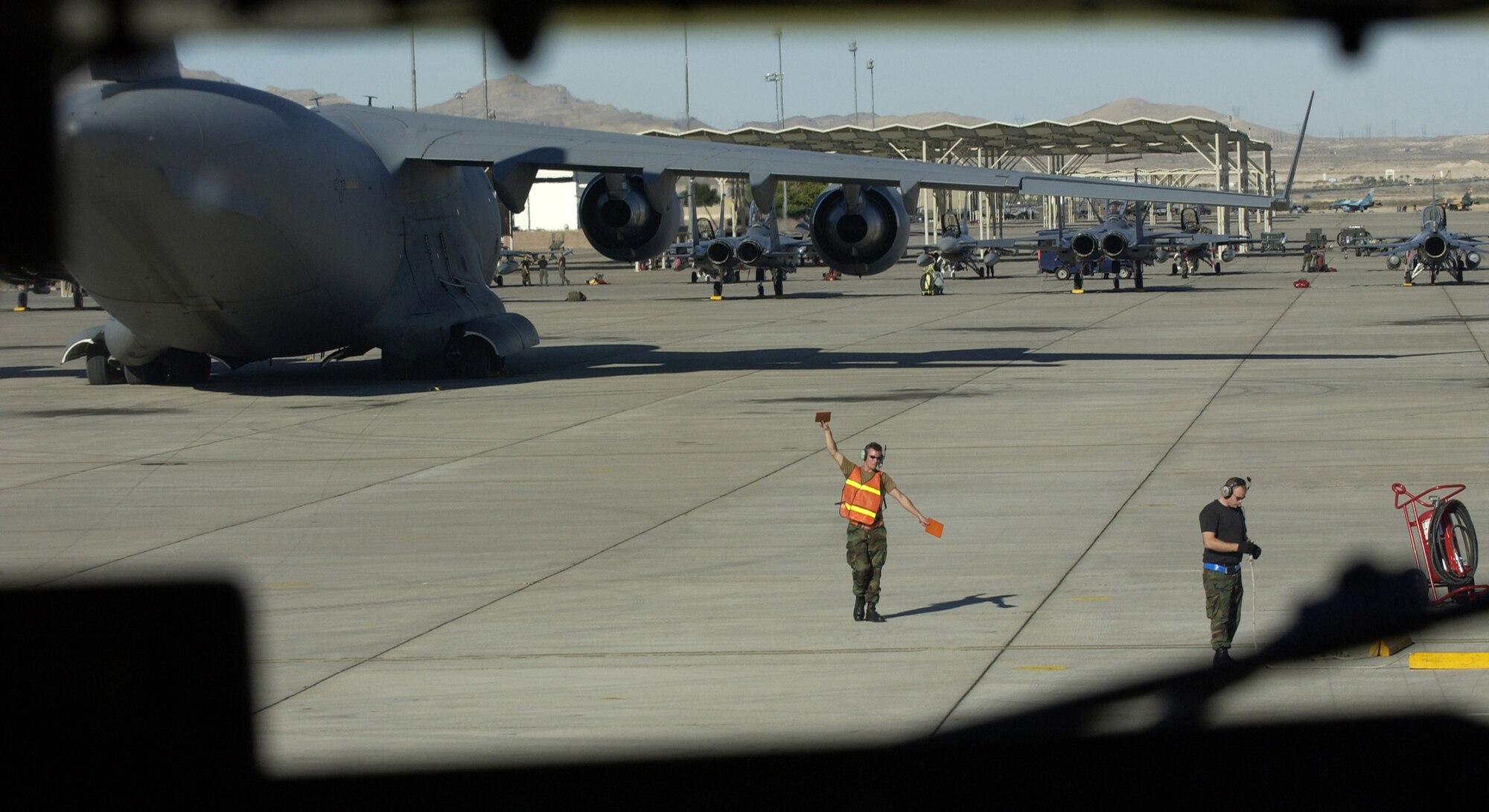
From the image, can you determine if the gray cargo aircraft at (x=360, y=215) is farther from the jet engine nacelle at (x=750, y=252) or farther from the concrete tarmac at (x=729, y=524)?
the jet engine nacelle at (x=750, y=252)

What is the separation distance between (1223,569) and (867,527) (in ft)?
8.23

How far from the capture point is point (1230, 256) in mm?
84312

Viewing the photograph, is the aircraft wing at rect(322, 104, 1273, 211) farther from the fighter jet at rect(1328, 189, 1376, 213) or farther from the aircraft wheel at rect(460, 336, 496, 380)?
the fighter jet at rect(1328, 189, 1376, 213)

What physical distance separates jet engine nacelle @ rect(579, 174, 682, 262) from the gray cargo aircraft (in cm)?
3

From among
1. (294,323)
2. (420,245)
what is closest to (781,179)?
(420,245)

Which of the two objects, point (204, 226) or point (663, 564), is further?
point (204, 226)

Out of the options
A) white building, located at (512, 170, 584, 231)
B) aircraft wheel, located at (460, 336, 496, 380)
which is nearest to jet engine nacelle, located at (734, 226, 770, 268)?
aircraft wheel, located at (460, 336, 496, 380)

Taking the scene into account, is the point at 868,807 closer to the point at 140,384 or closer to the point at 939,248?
the point at 140,384

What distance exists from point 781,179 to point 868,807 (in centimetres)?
2463

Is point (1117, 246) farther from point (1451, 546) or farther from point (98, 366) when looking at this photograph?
point (1451, 546)

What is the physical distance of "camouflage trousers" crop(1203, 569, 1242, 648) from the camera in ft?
30.1

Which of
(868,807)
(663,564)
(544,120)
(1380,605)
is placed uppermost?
(544,120)

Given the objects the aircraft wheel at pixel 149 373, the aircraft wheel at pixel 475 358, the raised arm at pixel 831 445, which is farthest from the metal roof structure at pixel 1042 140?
the raised arm at pixel 831 445

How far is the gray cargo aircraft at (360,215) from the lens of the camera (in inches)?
855
